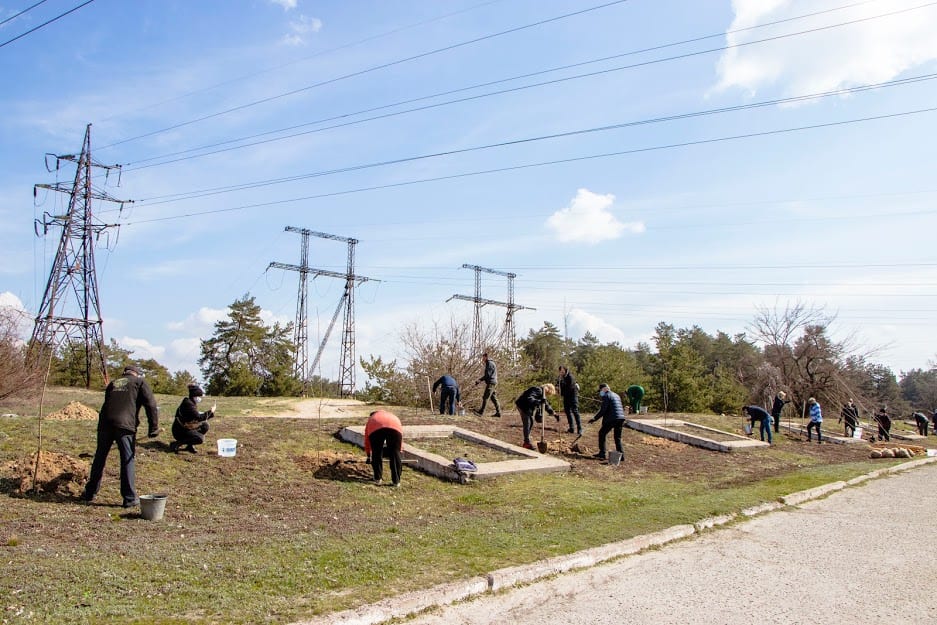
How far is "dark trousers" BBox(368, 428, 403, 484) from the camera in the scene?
1026 centimetres

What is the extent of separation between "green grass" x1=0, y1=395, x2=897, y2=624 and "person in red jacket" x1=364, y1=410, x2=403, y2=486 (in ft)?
0.96

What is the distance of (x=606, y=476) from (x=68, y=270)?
1084 inches

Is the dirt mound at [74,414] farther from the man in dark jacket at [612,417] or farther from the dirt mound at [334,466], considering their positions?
the man in dark jacket at [612,417]

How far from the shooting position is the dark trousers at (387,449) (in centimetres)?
1026

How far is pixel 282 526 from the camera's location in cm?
770

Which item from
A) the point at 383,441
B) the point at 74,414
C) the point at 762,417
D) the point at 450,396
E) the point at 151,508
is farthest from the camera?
the point at 762,417

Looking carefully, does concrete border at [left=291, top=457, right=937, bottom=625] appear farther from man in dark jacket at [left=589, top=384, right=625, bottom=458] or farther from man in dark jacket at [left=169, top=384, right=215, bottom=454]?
man in dark jacket at [left=169, top=384, right=215, bottom=454]

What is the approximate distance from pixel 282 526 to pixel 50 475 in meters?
3.18

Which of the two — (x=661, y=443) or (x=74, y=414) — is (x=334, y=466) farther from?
(x=661, y=443)

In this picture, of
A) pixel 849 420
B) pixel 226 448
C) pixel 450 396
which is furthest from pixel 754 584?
pixel 849 420

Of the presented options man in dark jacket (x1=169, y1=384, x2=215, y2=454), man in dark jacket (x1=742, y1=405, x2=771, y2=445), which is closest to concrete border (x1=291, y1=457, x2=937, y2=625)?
man in dark jacket (x1=169, y1=384, x2=215, y2=454)

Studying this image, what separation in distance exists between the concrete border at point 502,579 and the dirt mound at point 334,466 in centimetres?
494

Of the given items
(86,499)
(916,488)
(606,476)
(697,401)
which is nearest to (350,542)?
(86,499)

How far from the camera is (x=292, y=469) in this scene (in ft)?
35.2
